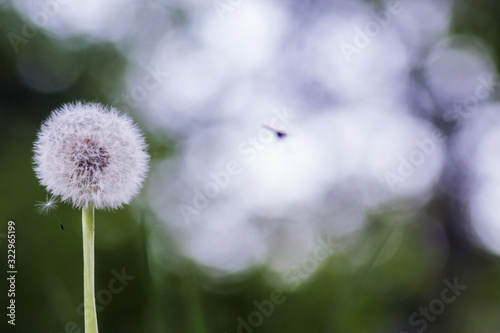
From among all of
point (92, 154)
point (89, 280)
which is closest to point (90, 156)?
point (92, 154)

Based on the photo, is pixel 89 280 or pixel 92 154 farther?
pixel 92 154

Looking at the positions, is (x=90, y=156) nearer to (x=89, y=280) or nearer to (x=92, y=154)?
(x=92, y=154)

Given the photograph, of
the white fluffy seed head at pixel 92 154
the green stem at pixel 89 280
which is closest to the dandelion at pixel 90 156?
the white fluffy seed head at pixel 92 154

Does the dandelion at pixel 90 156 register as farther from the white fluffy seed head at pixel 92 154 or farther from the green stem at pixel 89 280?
the green stem at pixel 89 280

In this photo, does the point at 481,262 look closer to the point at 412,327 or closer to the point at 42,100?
the point at 412,327

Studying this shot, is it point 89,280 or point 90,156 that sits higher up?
point 90,156

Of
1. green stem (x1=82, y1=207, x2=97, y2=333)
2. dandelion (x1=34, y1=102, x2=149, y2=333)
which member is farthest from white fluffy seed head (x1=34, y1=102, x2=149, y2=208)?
green stem (x1=82, y1=207, x2=97, y2=333)

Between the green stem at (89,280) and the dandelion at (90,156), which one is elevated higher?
the dandelion at (90,156)

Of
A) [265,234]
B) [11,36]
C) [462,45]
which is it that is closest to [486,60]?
[462,45]
